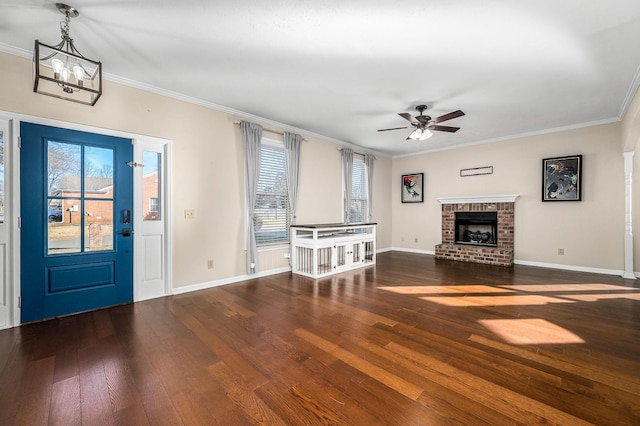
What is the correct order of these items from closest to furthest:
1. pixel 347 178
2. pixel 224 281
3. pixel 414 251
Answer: pixel 224 281 → pixel 347 178 → pixel 414 251

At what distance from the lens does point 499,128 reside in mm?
5492

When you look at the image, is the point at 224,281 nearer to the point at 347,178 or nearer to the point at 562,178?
the point at 347,178

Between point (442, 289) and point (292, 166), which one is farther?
point (292, 166)

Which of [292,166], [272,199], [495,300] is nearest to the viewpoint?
[495,300]

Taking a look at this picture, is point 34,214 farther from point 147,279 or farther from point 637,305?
point 637,305

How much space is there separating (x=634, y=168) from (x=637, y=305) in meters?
2.76

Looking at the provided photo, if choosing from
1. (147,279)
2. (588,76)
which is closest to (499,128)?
(588,76)

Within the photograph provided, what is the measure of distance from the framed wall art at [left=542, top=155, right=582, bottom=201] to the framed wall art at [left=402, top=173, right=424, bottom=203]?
2.65 meters

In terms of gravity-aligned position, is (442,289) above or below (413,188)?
below

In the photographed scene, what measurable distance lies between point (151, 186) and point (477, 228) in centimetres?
684

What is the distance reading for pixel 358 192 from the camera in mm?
7184

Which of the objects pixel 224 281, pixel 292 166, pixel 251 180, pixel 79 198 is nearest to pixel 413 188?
pixel 292 166

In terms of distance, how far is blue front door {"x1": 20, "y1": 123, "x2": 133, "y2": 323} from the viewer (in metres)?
2.90

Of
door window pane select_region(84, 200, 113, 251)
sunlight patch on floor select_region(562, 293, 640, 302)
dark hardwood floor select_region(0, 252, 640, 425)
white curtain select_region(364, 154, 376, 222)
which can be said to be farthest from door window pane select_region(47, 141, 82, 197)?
sunlight patch on floor select_region(562, 293, 640, 302)
